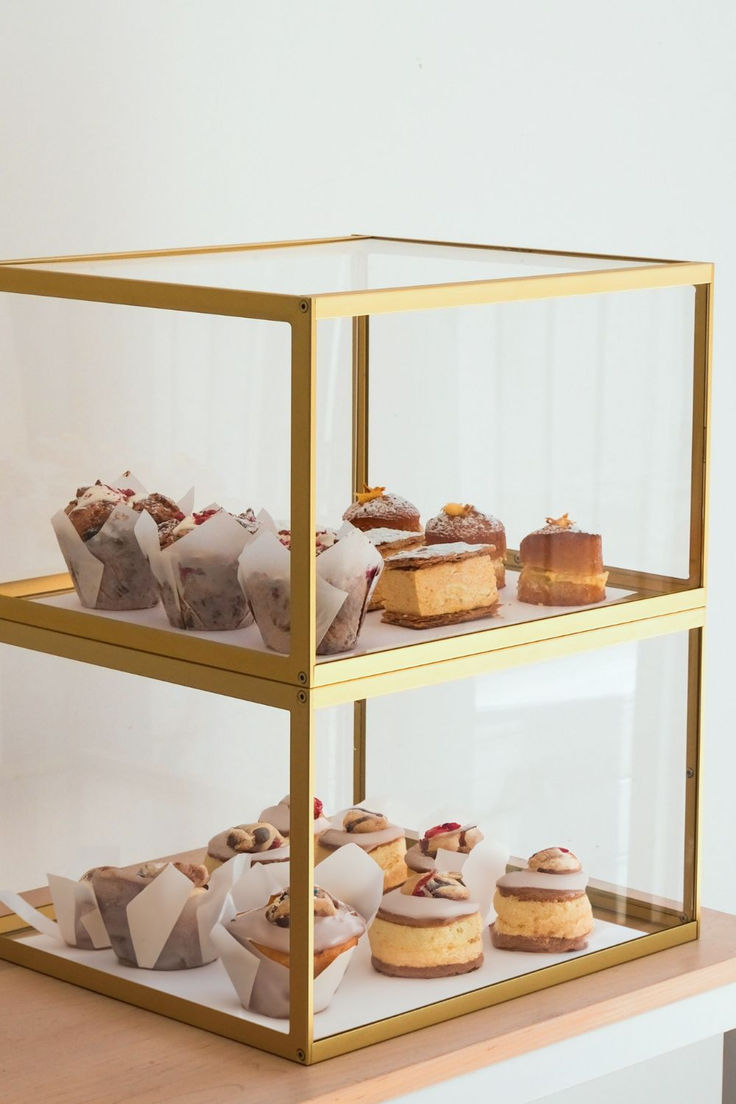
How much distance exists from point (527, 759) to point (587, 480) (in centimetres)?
22

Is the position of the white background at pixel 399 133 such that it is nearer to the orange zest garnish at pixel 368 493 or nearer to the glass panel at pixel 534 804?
the orange zest garnish at pixel 368 493

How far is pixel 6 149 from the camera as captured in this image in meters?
1.62

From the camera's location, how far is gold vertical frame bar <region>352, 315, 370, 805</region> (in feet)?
4.34

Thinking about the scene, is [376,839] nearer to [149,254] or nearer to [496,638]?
[496,638]

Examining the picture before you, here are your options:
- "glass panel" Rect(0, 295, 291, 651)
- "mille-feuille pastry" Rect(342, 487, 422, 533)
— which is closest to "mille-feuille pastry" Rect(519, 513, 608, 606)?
"mille-feuille pastry" Rect(342, 487, 422, 533)

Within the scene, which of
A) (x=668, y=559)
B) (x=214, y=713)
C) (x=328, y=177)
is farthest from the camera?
(x=328, y=177)

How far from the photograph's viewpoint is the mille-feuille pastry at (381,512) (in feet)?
4.33

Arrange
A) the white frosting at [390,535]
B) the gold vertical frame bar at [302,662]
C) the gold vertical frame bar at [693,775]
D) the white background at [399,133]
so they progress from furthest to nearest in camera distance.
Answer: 1. the white background at [399,133]
2. the gold vertical frame bar at [693,775]
3. the white frosting at [390,535]
4. the gold vertical frame bar at [302,662]

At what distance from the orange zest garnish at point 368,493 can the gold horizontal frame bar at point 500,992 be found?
0.39 m

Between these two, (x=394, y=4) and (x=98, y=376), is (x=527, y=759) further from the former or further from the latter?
(x=394, y=4)

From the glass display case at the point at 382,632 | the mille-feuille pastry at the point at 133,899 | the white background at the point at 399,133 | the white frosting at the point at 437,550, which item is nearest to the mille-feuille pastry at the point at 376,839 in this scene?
the glass display case at the point at 382,632

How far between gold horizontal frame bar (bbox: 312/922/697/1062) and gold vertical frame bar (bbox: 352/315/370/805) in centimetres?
20

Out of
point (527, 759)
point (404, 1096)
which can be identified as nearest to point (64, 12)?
point (527, 759)

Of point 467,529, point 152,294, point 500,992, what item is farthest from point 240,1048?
point 152,294
